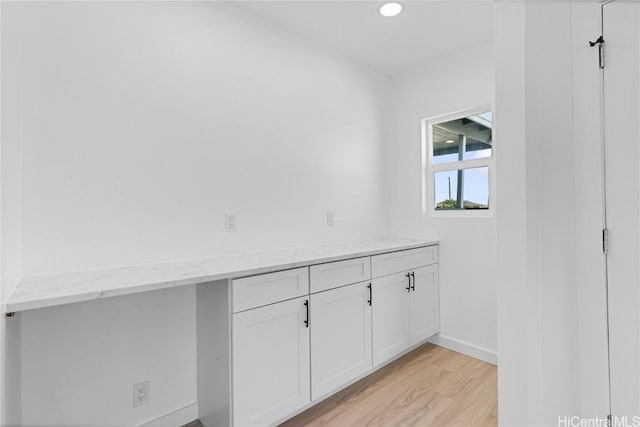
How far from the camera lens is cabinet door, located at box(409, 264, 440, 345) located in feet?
8.62

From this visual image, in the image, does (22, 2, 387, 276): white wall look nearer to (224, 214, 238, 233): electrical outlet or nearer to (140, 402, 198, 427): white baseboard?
(224, 214, 238, 233): electrical outlet

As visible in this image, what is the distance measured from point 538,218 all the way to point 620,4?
38.3 inches

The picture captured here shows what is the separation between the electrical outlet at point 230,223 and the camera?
2.04 m

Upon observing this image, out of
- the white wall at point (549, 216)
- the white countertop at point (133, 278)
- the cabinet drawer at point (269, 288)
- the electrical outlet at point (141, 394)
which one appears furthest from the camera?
the electrical outlet at point (141, 394)

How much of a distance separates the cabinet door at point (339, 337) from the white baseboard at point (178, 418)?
2.33ft

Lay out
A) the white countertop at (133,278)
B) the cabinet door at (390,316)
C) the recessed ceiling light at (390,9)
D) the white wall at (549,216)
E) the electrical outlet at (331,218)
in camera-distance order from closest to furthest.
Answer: the white countertop at (133,278) → the white wall at (549,216) → the recessed ceiling light at (390,9) → the cabinet door at (390,316) → the electrical outlet at (331,218)

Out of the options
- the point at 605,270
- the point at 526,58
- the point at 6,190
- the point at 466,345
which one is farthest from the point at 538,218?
the point at 6,190

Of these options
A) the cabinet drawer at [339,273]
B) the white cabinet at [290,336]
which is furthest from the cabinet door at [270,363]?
the cabinet drawer at [339,273]

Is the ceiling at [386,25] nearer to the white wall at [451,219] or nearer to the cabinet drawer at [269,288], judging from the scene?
the white wall at [451,219]

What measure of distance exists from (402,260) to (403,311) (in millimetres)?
408

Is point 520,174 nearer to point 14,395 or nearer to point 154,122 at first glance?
point 154,122

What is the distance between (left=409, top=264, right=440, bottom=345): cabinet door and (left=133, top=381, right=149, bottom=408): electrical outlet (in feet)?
6.22

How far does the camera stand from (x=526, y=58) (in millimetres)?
1388

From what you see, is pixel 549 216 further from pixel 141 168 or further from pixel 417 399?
pixel 141 168
